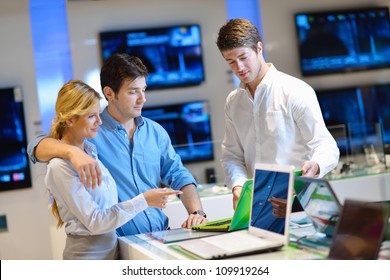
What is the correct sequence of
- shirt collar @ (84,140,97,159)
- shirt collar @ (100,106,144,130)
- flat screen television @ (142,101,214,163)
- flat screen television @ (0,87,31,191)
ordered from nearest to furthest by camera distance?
shirt collar @ (84,140,97,159), shirt collar @ (100,106,144,130), flat screen television @ (0,87,31,191), flat screen television @ (142,101,214,163)

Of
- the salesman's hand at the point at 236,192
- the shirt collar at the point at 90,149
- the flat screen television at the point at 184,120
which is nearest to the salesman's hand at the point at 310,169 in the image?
the salesman's hand at the point at 236,192

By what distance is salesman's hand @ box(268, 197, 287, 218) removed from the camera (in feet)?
7.32

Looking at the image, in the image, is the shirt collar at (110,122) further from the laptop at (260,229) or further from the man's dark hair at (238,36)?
the laptop at (260,229)

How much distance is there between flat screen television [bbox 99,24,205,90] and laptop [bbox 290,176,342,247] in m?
3.93

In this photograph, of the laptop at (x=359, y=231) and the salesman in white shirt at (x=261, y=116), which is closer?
the laptop at (x=359, y=231)

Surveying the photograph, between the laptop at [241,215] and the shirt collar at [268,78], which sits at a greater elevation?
the shirt collar at [268,78]

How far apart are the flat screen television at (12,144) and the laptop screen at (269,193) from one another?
395 centimetres

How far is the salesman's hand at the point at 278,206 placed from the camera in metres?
2.23

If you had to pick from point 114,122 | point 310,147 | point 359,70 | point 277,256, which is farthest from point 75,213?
point 359,70

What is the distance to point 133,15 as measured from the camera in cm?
609

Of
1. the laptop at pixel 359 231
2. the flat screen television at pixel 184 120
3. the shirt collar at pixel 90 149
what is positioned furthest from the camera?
the flat screen television at pixel 184 120

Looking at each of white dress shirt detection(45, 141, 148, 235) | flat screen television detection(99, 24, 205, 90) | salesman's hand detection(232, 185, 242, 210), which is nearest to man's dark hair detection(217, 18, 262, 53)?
salesman's hand detection(232, 185, 242, 210)

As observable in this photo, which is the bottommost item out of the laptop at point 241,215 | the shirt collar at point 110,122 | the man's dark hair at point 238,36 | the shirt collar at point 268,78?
the laptop at point 241,215

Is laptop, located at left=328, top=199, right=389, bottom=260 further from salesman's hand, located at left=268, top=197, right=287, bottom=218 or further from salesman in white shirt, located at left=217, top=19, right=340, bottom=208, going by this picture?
salesman in white shirt, located at left=217, top=19, right=340, bottom=208
